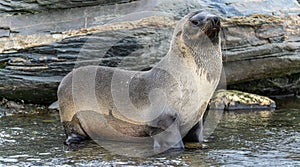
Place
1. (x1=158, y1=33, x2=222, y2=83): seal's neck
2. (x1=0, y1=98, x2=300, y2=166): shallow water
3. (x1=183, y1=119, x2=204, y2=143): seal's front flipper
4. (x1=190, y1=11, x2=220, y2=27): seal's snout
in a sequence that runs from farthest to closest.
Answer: (x1=183, y1=119, x2=204, y2=143): seal's front flipper → (x1=158, y1=33, x2=222, y2=83): seal's neck → (x1=190, y1=11, x2=220, y2=27): seal's snout → (x1=0, y1=98, x2=300, y2=166): shallow water

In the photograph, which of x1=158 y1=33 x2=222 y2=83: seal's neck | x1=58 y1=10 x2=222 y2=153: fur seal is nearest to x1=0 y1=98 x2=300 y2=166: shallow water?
x1=58 y1=10 x2=222 y2=153: fur seal

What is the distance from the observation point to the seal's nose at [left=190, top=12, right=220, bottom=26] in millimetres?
5207

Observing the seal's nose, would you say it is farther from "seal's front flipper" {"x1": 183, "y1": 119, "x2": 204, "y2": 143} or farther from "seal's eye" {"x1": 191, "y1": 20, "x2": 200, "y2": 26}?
"seal's front flipper" {"x1": 183, "y1": 119, "x2": 204, "y2": 143}

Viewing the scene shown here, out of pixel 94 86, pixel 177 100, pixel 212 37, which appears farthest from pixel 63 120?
pixel 212 37

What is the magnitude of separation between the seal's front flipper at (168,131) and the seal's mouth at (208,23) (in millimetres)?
764

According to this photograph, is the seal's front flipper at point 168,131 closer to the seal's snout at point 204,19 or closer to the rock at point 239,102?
the seal's snout at point 204,19

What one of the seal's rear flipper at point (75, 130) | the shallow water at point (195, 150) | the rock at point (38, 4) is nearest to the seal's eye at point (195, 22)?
the shallow water at point (195, 150)

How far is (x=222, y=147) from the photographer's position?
5.31 m

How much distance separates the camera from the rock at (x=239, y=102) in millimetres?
8211

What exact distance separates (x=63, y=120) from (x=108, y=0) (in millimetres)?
3027

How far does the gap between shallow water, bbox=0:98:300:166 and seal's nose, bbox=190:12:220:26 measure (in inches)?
43.9

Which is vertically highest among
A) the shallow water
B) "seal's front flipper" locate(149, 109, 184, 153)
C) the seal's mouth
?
the seal's mouth

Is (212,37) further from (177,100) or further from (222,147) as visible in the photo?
(222,147)

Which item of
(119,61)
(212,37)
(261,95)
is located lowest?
(261,95)
